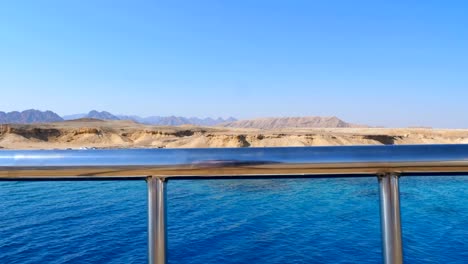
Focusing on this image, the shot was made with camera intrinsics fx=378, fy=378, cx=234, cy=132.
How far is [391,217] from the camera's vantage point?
0.86 meters

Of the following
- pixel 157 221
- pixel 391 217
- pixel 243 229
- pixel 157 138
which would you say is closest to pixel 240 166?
pixel 157 221

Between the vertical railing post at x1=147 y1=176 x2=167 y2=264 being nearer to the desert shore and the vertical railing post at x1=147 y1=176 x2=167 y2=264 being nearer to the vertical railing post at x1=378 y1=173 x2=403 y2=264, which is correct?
the vertical railing post at x1=378 y1=173 x2=403 y2=264

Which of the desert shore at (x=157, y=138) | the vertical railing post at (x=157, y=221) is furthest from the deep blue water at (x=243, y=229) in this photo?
the desert shore at (x=157, y=138)

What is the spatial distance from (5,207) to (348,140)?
4131 centimetres

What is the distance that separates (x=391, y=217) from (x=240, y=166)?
1.19ft

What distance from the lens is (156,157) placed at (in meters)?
Result: 0.87

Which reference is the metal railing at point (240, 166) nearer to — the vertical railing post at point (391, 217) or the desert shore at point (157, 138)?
the vertical railing post at point (391, 217)

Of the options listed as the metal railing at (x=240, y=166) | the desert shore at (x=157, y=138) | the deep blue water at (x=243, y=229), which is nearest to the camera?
the metal railing at (x=240, y=166)

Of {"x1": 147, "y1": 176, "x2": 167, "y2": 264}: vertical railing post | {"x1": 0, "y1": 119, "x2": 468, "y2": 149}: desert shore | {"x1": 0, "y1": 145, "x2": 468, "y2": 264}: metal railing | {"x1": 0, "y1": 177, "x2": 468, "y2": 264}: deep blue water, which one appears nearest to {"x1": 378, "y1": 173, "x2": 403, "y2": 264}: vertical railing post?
{"x1": 0, "y1": 145, "x2": 468, "y2": 264}: metal railing

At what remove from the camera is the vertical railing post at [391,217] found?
2.80ft

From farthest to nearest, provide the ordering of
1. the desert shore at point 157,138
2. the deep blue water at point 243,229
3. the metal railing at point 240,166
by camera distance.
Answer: the desert shore at point 157,138 < the deep blue water at point 243,229 < the metal railing at point 240,166

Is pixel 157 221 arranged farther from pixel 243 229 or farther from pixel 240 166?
pixel 243 229

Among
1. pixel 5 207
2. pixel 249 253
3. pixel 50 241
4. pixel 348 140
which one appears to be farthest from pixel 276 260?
pixel 348 140

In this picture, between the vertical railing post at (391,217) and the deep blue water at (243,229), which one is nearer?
the vertical railing post at (391,217)
